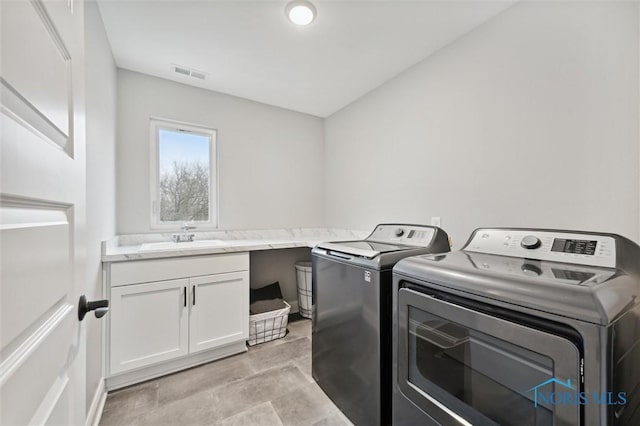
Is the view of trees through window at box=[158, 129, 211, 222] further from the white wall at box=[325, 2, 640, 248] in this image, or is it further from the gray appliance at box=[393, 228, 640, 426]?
the gray appliance at box=[393, 228, 640, 426]

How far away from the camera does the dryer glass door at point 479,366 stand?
0.73m

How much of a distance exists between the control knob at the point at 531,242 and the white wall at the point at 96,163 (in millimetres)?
2015

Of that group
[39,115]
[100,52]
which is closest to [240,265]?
[100,52]

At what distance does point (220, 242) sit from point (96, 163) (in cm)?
115

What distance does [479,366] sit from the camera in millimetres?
925

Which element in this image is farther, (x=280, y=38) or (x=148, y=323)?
(x=280, y=38)

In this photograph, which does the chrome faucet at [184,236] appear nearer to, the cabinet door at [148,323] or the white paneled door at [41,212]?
the cabinet door at [148,323]

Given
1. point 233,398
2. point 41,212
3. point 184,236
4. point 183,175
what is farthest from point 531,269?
point 183,175

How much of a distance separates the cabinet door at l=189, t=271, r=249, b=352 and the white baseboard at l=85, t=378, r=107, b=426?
1.72ft

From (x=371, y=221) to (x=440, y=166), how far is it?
0.91 meters

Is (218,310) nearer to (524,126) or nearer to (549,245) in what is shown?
(549,245)

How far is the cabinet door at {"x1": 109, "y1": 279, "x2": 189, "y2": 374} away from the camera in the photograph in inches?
69.7

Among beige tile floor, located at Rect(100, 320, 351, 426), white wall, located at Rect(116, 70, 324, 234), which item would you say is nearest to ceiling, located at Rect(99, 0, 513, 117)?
→ white wall, located at Rect(116, 70, 324, 234)

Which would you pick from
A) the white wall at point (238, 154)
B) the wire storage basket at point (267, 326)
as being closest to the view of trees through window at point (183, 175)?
the white wall at point (238, 154)
